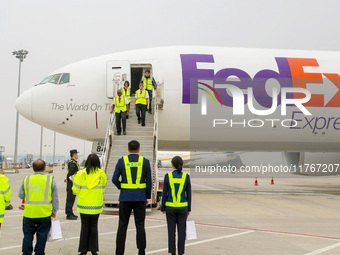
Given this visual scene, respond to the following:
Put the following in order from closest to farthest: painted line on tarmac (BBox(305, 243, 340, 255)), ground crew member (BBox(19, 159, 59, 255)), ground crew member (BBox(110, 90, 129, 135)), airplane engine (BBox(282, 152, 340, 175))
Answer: ground crew member (BBox(19, 159, 59, 255))
painted line on tarmac (BBox(305, 243, 340, 255))
ground crew member (BBox(110, 90, 129, 135))
airplane engine (BBox(282, 152, 340, 175))

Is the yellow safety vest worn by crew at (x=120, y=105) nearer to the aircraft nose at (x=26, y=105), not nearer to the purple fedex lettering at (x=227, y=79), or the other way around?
the purple fedex lettering at (x=227, y=79)

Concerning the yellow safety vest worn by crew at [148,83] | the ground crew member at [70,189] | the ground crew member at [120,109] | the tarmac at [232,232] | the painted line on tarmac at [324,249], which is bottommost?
the tarmac at [232,232]

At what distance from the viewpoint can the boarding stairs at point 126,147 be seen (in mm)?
12078

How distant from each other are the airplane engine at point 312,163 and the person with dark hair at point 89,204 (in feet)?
57.3

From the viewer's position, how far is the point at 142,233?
20.5 ft

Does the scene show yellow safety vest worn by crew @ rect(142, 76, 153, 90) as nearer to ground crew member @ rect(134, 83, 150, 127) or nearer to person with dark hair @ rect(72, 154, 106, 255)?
ground crew member @ rect(134, 83, 150, 127)

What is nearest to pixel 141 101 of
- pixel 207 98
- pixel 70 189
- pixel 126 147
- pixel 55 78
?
pixel 126 147

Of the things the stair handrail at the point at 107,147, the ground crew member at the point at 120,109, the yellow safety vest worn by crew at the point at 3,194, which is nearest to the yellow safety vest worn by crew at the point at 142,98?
the ground crew member at the point at 120,109

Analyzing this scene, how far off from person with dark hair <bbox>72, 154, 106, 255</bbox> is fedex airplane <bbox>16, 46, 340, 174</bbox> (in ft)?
33.5

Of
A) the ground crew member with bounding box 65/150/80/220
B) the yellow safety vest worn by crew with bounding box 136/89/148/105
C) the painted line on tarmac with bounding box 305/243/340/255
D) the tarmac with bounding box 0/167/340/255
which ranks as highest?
the yellow safety vest worn by crew with bounding box 136/89/148/105

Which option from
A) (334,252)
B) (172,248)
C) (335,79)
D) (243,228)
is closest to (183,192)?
(172,248)

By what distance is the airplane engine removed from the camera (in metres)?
21.9

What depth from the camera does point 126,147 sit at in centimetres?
1377

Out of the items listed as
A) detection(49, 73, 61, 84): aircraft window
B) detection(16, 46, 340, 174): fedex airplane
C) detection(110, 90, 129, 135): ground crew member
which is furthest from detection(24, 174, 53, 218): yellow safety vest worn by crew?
detection(49, 73, 61, 84): aircraft window
